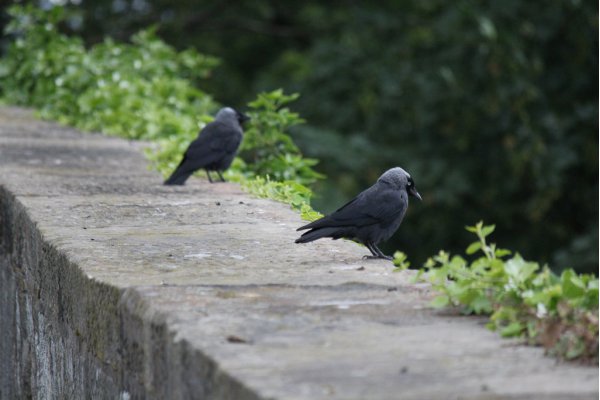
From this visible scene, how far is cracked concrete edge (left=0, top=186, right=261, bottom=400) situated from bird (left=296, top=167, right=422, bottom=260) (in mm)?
887

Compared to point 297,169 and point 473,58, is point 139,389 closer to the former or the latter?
point 297,169

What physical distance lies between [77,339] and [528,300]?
60.5 inches

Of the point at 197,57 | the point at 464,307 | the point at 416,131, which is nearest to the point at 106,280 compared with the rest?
the point at 464,307

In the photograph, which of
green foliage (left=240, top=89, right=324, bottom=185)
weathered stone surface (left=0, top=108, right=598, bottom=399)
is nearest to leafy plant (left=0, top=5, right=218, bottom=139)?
green foliage (left=240, top=89, right=324, bottom=185)

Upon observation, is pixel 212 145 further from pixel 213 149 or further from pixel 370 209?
pixel 370 209

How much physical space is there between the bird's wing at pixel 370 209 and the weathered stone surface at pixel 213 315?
108mm

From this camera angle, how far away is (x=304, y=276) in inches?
143

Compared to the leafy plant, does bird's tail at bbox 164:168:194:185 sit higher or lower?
lower

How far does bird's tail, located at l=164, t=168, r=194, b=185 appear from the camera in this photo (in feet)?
20.9

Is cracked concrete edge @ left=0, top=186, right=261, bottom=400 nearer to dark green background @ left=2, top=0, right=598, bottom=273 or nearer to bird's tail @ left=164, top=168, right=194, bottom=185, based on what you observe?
bird's tail @ left=164, top=168, right=194, bottom=185

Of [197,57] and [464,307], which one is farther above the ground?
[197,57]

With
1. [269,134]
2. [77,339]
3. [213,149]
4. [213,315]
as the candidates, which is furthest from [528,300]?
[269,134]

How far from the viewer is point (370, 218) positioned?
4500 mm

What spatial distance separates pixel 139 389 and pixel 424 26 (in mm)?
12928
